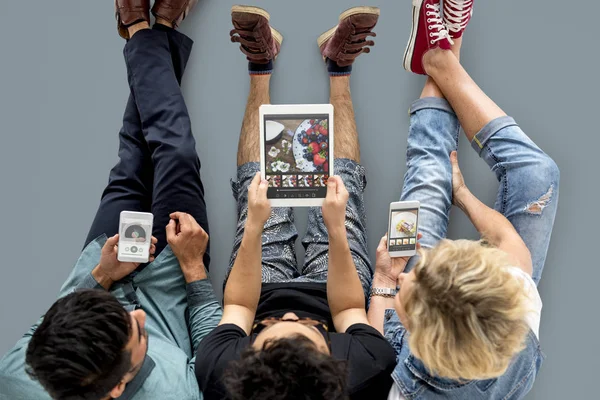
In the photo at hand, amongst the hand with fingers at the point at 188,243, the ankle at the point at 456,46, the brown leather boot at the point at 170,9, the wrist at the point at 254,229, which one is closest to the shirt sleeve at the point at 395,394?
the wrist at the point at 254,229

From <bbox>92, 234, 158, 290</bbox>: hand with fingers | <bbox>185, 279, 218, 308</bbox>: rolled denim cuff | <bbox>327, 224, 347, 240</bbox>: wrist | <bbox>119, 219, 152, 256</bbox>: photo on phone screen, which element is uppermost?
<bbox>327, 224, 347, 240</bbox>: wrist

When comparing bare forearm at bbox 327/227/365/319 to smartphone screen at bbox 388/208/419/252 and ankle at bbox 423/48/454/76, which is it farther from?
ankle at bbox 423/48/454/76

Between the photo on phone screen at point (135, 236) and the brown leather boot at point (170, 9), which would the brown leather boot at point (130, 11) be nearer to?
the brown leather boot at point (170, 9)

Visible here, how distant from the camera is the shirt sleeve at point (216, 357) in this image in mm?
971

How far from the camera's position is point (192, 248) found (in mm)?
1245

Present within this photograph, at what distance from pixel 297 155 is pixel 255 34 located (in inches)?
13.6

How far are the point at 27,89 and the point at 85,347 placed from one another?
3.10 feet

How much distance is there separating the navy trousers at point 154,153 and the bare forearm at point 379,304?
398 mm

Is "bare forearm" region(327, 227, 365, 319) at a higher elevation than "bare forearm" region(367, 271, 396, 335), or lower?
higher

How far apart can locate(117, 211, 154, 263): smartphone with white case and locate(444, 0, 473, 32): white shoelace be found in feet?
2.71

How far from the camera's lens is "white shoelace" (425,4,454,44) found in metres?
1.31

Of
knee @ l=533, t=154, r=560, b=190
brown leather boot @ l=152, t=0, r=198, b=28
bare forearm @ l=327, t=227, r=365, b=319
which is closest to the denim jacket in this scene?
bare forearm @ l=327, t=227, r=365, b=319

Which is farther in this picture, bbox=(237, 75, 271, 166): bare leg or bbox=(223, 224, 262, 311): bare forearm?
bbox=(237, 75, 271, 166): bare leg

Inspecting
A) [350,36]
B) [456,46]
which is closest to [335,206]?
[350,36]
